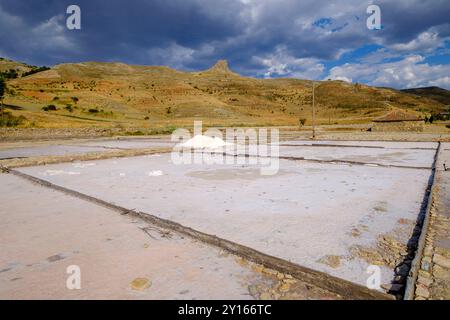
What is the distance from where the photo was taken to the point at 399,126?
36594 mm

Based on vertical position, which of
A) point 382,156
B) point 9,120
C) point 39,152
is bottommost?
point 382,156

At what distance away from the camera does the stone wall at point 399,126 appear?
35.2 m

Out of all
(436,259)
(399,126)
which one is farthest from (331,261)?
(399,126)

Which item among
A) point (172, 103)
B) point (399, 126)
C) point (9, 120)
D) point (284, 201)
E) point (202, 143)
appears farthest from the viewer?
point (172, 103)

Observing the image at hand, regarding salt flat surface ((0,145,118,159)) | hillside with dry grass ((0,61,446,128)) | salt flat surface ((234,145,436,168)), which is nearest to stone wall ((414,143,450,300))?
salt flat surface ((234,145,436,168))

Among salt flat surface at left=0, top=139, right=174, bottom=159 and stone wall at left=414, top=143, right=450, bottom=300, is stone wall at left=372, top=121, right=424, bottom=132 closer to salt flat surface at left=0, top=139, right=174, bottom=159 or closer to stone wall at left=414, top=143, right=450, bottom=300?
salt flat surface at left=0, top=139, right=174, bottom=159

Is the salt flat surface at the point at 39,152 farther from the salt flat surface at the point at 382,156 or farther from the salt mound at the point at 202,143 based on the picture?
the salt flat surface at the point at 382,156

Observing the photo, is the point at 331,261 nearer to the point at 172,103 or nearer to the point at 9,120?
the point at 9,120

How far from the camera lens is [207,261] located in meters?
3.21

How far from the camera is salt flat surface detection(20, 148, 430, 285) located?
361 centimetres

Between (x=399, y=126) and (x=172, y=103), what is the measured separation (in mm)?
47122

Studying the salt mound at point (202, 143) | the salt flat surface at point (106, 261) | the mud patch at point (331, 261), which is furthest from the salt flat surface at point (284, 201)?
the salt mound at point (202, 143)

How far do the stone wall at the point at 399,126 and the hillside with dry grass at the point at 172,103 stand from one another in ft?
58.3

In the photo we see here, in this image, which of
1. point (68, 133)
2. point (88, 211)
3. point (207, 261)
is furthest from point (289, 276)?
point (68, 133)
